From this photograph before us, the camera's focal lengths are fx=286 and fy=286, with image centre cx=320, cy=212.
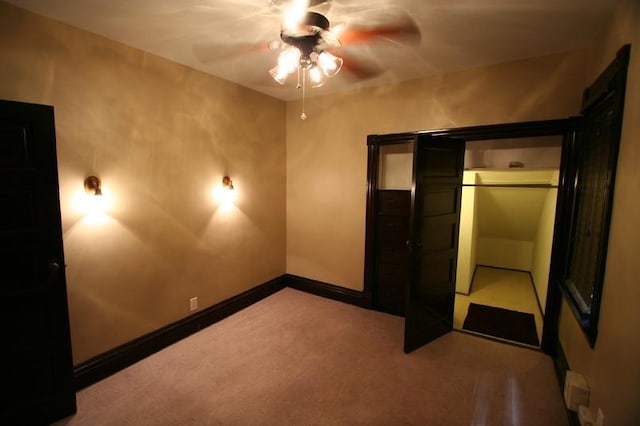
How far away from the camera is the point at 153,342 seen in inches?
104

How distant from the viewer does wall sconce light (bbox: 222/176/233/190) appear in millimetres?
3197

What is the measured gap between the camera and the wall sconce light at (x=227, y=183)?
3197mm

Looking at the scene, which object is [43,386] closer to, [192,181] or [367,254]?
[192,181]

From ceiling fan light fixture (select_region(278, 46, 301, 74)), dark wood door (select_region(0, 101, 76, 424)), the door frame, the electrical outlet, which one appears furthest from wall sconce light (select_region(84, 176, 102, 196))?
the electrical outlet

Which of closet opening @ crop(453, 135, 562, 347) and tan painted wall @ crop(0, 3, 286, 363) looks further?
closet opening @ crop(453, 135, 562, 347)

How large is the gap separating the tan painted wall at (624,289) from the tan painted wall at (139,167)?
3.16 m

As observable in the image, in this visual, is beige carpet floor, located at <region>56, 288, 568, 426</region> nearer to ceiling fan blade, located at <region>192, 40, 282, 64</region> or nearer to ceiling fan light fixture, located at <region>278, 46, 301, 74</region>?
ceiling fan light fixture, located at <region>278, 46, 301, 74</region>

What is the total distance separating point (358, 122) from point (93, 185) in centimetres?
273

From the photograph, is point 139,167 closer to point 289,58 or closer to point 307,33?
point 289,58

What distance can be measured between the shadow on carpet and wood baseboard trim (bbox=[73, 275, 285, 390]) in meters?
2.64

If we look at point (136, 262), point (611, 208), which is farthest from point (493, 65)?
point (136, 262)

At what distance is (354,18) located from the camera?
1.94m

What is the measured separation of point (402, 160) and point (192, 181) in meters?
2.45

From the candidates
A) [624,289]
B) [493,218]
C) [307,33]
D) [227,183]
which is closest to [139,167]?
[227,183]
